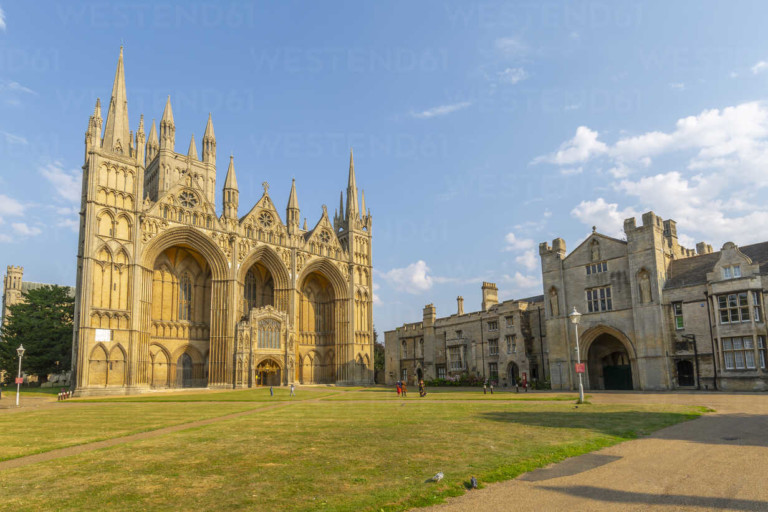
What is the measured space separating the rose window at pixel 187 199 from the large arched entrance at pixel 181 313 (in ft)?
18.0

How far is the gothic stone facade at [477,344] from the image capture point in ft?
172

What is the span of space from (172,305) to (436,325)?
3140 centimetres

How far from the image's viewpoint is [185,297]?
202ft

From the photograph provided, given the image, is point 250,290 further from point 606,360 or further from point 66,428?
point 66,428

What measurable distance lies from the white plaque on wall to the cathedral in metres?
0.10

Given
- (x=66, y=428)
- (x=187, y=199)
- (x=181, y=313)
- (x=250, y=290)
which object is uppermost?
(x=187, y=199)

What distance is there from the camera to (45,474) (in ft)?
35.5

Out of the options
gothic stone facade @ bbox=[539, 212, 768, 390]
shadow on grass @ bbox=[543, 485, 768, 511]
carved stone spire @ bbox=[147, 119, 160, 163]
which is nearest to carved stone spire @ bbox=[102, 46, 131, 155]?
carved stone spire @ bbox=[147, 119, 160, 163]

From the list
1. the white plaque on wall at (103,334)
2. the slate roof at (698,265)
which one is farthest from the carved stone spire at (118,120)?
the slate roof at (698,265)

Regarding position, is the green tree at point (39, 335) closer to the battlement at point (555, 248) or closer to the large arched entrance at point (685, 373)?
the battlement at point (555, 248)

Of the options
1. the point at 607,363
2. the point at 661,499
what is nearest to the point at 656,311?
the point at 607,363

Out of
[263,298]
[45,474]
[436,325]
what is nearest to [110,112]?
[263,298]

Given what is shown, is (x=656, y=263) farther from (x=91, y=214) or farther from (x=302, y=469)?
(x=91, y=214)

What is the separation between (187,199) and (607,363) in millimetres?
46823
